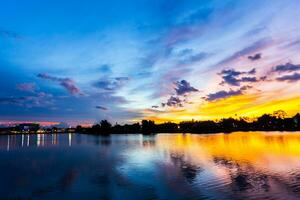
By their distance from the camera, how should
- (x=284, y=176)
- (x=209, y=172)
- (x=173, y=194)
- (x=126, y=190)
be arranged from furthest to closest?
(x=209, y=172) → (x=284, y=176) → (x=126, y=190) → (x=173, y=194)

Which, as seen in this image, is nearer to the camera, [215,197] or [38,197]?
[215,197]

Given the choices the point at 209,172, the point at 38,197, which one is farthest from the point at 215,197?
the point at 38,197

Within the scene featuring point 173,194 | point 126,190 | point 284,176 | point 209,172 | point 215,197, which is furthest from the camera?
point 209,172

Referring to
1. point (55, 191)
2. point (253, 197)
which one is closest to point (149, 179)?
point (55, 191)

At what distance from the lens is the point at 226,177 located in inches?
1353

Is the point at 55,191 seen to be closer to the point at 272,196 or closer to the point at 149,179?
the point at 149,179

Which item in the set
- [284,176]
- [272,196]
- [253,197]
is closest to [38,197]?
[253,197]

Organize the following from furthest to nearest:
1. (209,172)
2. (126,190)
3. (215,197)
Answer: (209,172) → (126,190) → (215,197)

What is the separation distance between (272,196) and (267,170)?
54.0 feet

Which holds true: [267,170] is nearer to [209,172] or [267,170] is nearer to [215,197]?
[209,172]

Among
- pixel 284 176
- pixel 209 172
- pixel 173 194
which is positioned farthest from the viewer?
pixel 209 172

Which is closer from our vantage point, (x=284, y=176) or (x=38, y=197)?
(x=38, y=197)

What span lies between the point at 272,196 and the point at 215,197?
Answer: 4975 millimetres

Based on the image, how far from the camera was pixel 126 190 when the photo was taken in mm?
29062
